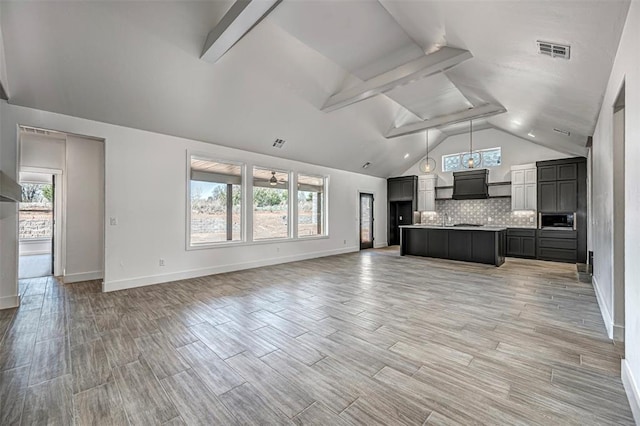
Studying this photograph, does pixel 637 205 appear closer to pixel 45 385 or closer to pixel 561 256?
pixel 45 385

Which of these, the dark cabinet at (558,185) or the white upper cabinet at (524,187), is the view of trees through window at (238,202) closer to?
the white upper cabinet at (524,187)

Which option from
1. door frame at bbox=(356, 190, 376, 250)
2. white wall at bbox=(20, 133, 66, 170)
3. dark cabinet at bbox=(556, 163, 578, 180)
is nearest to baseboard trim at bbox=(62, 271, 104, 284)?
white wall at bbox=(20, 133, 66, 170)

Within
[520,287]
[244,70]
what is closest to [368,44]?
[244,70]

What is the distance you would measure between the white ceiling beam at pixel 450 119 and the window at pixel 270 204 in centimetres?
361

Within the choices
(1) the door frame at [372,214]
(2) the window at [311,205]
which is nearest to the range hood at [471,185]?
(1) the door frame at [372,214]

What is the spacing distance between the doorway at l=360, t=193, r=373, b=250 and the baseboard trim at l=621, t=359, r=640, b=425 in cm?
799

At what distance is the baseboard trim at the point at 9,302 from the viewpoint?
3795 millimetres

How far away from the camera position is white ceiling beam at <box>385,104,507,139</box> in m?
5.86

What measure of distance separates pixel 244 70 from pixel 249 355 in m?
4.35

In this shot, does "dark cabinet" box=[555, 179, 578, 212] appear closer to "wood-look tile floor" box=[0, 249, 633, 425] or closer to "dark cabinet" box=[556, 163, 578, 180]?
"dark cabinet" box=[556, 163, 578, 180]

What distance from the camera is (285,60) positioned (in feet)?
15.3

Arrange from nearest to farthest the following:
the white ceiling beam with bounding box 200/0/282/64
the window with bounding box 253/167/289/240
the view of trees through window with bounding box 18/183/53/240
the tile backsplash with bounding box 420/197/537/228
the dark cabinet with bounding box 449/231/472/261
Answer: the white ceiling beam with bounding box 200/0/282/64 → the window with bounding box 253/167/289/240 → the dark cabinet with bounding box 449/231/472/261 → the view of trees through window with bounding box 18/183/53/240 → the tile backsplash with bounding box 420/197/537/228

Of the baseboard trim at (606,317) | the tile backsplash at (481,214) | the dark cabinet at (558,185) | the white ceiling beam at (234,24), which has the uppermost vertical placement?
the white ceiling beam at (234,24)

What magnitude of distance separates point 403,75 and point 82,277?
732 centimetres
